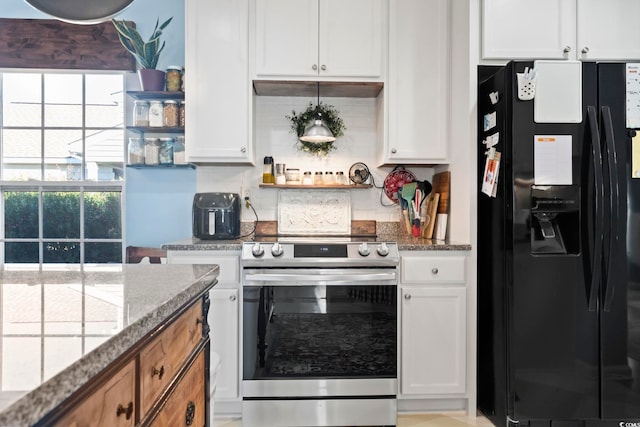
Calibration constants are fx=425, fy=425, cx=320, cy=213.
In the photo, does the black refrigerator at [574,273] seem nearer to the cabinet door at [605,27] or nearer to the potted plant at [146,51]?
the cabinet door at [605,27]

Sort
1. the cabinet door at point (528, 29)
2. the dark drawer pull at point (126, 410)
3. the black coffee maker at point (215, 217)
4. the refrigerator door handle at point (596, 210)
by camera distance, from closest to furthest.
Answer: the dark drawer pull at point (126, 410)
the refrigerator door handle at point (596, 210)
the cabinet door at point (528, 29)
the black coffee maker at point (215, 217)

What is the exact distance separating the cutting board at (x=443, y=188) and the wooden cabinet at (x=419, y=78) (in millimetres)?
119

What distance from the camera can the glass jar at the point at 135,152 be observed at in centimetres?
278

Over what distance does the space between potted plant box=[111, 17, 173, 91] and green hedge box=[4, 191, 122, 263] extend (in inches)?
35.3

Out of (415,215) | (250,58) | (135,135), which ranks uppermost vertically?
(250,58)

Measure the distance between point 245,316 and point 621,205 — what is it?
193 centimetres

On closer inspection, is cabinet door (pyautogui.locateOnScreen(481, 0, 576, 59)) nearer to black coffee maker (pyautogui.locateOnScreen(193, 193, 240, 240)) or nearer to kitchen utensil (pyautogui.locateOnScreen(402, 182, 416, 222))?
kitchen utensil (pyautogui.locateOnScreen(402, 182, 416, 222))

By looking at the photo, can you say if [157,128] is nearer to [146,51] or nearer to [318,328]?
[146,51]

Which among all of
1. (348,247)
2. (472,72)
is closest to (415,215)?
(348,247)

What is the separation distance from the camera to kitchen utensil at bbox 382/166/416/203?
2939 mm

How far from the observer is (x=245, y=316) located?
2250mm

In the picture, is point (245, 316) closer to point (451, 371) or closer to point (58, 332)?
point (451, 371)

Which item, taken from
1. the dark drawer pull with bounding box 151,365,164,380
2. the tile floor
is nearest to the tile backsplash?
the tile floor

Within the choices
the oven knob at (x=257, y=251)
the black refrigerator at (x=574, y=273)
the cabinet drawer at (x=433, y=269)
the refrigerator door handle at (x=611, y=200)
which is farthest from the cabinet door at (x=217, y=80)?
the refrigerator door handle at (x=611, y=200)
